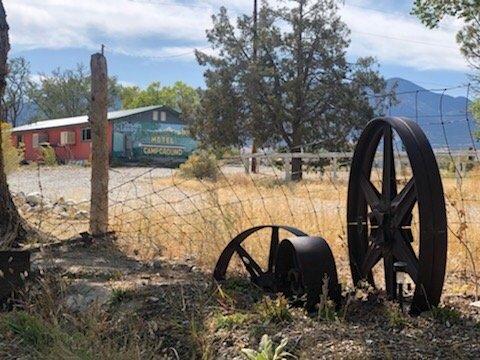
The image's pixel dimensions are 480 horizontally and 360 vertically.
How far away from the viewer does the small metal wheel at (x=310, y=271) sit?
3955mm

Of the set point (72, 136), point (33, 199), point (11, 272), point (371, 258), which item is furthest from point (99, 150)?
point (72, 136)

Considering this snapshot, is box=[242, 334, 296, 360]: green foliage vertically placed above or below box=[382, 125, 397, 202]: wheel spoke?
below

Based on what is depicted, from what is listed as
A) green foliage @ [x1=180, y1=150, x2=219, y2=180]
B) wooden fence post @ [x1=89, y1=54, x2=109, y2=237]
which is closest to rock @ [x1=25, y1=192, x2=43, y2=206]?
wooden fence post @ [x1=89, y1=54, x2=109, y2=237]

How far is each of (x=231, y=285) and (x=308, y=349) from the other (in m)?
1.47

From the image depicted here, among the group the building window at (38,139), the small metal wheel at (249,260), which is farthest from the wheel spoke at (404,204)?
the building window at (38,139)

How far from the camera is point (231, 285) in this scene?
185 inches

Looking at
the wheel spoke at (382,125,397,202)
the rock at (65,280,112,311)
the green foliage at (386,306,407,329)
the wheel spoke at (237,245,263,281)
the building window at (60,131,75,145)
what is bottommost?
the rock at (65,280,112,311)

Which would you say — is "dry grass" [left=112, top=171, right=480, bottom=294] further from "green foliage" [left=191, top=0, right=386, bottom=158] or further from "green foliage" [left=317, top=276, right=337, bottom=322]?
"green foliage" [left=191, top=0, right=386, bottom=158]

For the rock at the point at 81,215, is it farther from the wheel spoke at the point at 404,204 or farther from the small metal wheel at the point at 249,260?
the wheel spoke at the point at 404,204

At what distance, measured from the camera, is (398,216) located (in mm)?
4211

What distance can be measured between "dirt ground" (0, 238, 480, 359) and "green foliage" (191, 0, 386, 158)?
24.7 metres

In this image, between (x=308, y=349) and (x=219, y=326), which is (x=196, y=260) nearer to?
(x=219, y=326)

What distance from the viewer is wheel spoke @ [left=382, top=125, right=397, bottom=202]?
14.6ft

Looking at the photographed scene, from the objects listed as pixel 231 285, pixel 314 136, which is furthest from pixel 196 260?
pixel 314 136
